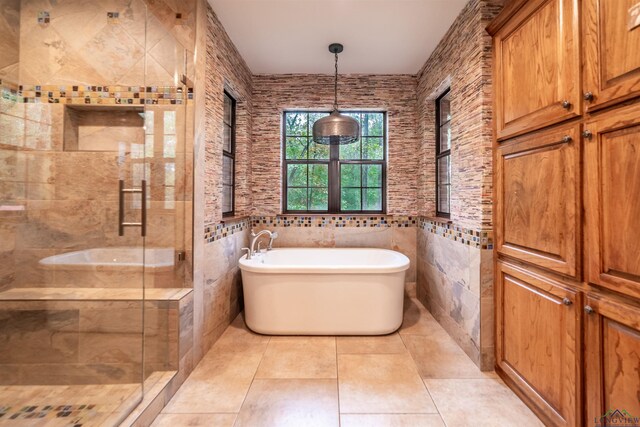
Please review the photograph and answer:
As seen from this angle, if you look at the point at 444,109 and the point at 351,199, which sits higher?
the point at 444,109

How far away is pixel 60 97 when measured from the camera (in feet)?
6.30

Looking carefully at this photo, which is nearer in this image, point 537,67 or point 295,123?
point 537,67

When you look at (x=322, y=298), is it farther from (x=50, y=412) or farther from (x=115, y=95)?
(x=115, y=95)

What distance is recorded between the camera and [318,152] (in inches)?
136

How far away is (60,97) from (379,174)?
290cm

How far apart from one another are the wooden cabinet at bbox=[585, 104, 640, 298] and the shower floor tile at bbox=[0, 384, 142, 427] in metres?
2.21

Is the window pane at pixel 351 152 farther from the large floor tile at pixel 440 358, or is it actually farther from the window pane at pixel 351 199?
the large floor tile at pixel 440 358

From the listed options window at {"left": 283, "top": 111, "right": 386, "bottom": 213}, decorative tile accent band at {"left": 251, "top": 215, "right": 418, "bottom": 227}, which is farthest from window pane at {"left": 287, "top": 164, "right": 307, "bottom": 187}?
decorative tile accent band at {"left": 251, "top": 215, "right": 418, "bottom": 227}

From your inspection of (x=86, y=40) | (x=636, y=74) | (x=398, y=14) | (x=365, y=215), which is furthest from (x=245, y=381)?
(x=398, y=14)

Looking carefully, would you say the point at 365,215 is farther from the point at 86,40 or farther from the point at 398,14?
the point at 86,40

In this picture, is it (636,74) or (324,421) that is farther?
(324,421)

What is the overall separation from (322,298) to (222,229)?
3.37 ft

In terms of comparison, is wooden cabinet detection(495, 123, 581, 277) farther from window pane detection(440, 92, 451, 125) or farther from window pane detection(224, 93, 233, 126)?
window pane detection(224, 93, 233, 126)

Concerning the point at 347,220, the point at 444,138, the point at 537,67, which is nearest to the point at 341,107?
the point at 444,138
